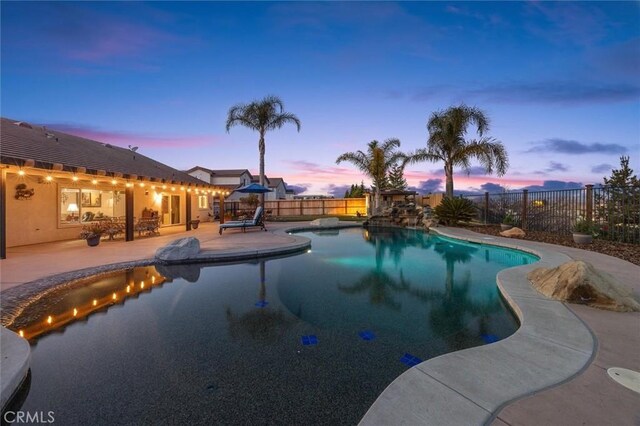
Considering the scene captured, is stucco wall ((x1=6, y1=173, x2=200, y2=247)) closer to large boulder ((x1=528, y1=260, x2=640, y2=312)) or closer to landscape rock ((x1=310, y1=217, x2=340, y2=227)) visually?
landscape rock ((x1=310, y1=217, x2=340, y2=227))

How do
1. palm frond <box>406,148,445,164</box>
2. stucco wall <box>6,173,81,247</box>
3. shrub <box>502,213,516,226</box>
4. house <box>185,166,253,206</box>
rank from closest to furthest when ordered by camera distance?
1. stucco wall <box>6,173,81,247</box>
2. shrub <box>502,213,516,226</box>
3. palm frond <box>406,148,445,164</box>
4. house <box>185,166,253,206</box>

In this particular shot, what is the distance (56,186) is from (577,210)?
19917 mm

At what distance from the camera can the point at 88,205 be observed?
12.0m

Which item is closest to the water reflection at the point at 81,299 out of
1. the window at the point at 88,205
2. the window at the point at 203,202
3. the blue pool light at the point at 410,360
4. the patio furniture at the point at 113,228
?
the blue pool light at the point at 410,360

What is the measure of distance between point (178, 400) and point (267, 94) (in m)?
19.7

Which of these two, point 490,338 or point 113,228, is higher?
point 113,228

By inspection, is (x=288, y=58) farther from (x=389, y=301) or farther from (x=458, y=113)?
(x=389, y=301)

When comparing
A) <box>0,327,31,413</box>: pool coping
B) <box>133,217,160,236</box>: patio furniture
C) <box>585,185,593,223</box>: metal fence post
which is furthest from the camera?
<box>133,217,160,236</box>: patio furniture

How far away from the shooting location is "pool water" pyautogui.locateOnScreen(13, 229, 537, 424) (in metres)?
2.43

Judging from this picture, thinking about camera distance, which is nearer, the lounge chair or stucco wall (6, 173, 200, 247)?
stucco wall (6, 173, 200, 247)

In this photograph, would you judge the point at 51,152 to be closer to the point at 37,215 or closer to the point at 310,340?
the point at 37,215

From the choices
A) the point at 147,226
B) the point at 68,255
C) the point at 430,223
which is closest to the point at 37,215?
the point at 147,226

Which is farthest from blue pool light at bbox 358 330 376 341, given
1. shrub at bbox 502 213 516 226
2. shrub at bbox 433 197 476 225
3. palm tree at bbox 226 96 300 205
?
palm tree at bbox 226 96 300 205

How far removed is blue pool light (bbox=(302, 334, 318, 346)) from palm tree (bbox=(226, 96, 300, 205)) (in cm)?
1630
